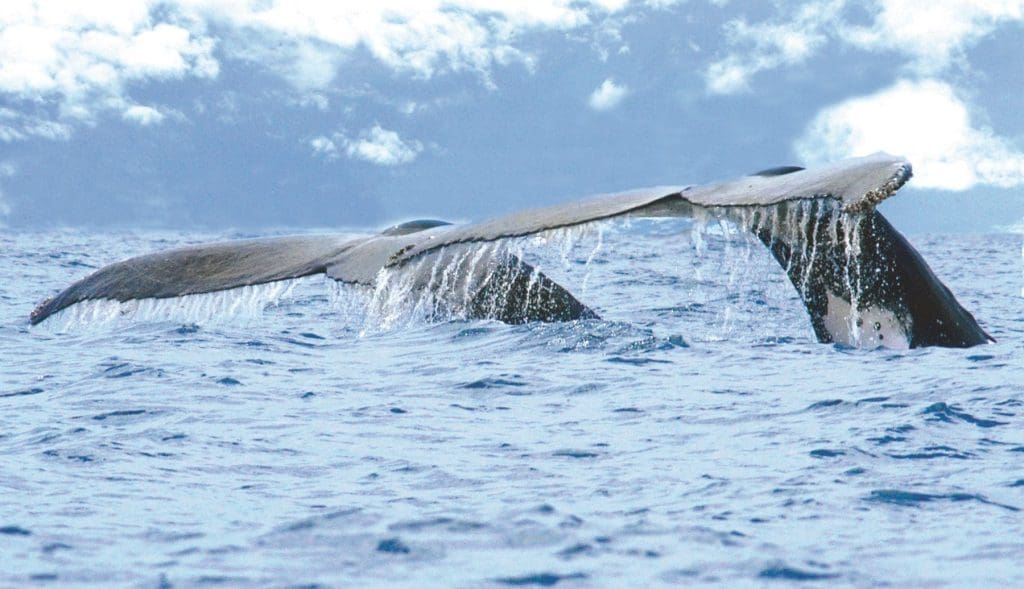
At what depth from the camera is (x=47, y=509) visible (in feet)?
19.7

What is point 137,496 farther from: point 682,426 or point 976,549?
point 976,549

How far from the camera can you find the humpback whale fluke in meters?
6.54

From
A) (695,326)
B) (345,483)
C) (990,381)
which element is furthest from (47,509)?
(695,326)

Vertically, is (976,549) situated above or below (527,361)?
below

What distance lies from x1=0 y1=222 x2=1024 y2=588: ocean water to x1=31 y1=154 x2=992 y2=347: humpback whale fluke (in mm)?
184

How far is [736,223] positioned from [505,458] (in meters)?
1.66

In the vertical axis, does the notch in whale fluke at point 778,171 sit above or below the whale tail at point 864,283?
above

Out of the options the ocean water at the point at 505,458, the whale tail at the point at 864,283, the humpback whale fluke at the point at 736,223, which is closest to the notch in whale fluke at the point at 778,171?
the humpback whale fluke at the point at 736,223

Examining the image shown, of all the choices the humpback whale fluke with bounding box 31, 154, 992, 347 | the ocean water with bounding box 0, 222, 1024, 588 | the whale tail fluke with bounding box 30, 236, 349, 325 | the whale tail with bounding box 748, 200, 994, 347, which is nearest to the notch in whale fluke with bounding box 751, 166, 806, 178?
the humpback whale fluke with bounding box 31, 154, 992, 347

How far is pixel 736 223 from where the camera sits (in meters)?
6.84

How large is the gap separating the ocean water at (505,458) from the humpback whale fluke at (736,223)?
7.2 inches

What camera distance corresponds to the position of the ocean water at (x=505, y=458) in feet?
16.7

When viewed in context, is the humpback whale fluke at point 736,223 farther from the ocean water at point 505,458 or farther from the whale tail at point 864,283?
the ocean water at point 505,458

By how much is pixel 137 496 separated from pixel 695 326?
9277 mm
